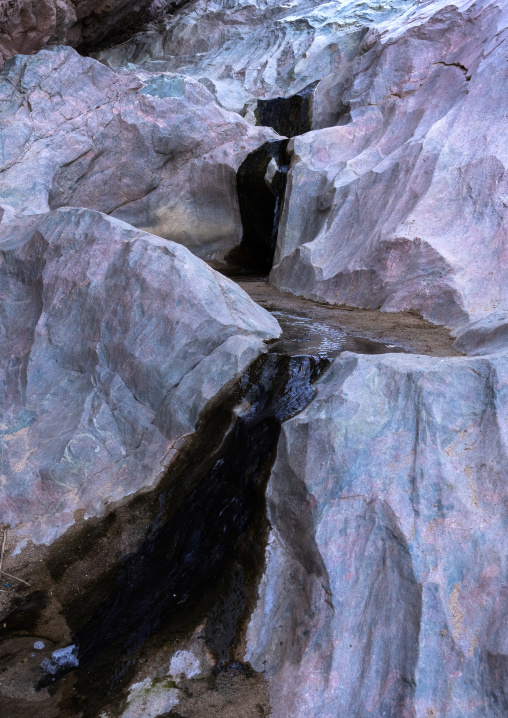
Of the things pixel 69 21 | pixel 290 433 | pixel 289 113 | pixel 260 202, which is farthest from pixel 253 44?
pixel 290 433

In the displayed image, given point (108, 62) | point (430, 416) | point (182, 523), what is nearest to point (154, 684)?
point (182, 523)

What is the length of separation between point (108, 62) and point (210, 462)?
16054 mm

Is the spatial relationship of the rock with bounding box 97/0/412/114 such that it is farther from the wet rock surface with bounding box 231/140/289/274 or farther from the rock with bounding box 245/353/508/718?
the rock with bounding box 245/353/508/718

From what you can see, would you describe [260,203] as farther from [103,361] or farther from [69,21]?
[69,21]

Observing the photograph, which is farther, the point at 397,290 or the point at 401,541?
the point at 397,290

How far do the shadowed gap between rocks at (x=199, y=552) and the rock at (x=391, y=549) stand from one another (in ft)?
0.60

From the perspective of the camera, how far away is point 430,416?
378cm

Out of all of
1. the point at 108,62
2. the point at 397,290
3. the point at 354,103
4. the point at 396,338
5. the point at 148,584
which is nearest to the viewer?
the point at 148,584

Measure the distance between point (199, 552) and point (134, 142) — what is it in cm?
881

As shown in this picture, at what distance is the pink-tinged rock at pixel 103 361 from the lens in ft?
16.1

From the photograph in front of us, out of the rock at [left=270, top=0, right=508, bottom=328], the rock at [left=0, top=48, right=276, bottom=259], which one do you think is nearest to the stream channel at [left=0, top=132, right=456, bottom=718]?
the rock at [left=270, top=0, right=508, bottom=328]

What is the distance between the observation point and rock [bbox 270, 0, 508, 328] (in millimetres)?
6602

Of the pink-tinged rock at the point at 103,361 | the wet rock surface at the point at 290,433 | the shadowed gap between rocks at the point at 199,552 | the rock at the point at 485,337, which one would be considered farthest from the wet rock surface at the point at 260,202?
the shadowed gap between rocks at the point at 199,552

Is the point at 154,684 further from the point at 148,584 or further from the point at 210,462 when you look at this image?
the point at 210,462
